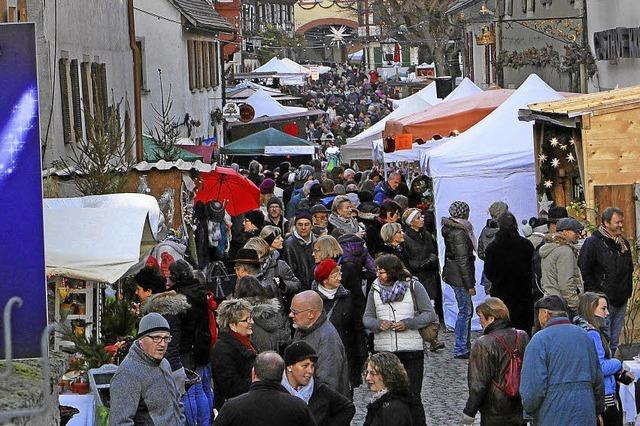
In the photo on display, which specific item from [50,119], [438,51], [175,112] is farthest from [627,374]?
[438,51]

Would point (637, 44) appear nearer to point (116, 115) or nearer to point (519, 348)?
point (116, 115)

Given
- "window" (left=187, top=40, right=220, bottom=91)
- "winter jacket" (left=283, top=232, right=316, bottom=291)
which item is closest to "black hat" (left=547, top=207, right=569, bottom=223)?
"winter jacket" (left=283, top=232, right=316, bottom=291)

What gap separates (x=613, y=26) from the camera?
77.2 feet

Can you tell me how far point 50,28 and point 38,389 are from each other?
13.9 m

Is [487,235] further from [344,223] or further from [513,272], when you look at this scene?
[513,272]

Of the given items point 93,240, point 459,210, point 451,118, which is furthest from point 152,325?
point 451,118

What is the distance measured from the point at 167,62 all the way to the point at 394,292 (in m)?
23.3

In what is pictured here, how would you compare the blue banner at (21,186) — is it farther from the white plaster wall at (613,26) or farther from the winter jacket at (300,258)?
the white plaster wall at (613,26)

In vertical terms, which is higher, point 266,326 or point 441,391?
point 266,326

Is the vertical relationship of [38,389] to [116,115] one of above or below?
below

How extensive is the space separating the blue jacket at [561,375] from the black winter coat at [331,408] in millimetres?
1260

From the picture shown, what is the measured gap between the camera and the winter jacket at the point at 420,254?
16328 millimetres

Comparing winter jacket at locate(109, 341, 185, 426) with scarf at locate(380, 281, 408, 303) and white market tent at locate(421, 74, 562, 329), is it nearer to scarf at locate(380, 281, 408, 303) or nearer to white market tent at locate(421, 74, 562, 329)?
scarf at locate(380, 281, 408, 303)

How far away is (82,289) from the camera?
36.5 ft
